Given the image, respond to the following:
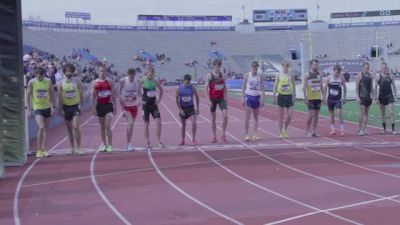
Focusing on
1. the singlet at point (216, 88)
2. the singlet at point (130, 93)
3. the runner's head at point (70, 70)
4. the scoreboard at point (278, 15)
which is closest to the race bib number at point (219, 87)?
the singlet at point (216, 88)

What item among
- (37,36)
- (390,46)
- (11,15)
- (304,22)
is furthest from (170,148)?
(304,22)

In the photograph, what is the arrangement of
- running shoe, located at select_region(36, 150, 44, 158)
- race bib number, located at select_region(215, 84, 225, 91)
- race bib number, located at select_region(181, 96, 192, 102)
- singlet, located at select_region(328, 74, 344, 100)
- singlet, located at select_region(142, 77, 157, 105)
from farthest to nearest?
singlet, located at select_region(328, 74, 344, 100) → race bib number, located at select_region(215, 84, 225, 91) → race bib number, located at select_region(181, 96, 192, 102) → singlet, located at select_region(142, 77, 157, 105) → running shoe, located at select_region(36, 150, 44, 158)

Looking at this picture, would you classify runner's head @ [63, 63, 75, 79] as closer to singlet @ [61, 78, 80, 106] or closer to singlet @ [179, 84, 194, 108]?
singlet @ [61, 78, 80, 106]

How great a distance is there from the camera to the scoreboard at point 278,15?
86812mm

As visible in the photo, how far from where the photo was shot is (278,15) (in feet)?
284

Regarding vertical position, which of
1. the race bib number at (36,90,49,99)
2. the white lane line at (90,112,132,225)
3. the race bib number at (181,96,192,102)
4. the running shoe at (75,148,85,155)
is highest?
the race bib number at (36,90,49,99)

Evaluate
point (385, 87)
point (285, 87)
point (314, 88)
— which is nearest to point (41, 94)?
point (285, 87)

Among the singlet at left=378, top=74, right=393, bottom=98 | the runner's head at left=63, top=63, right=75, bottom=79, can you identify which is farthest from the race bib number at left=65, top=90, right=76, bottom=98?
the singlet at left=378, top=74, right=393, bottom=98

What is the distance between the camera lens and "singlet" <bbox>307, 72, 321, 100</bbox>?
14.8 m

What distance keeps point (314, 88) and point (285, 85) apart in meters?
0.72

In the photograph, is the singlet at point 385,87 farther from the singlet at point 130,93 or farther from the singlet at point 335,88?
the singlet at point 130,93

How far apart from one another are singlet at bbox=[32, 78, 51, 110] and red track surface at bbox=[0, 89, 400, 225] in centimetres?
102

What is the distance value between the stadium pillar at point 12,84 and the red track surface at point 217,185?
0.41m

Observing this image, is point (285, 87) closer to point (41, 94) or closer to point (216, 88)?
point (216, 88)
